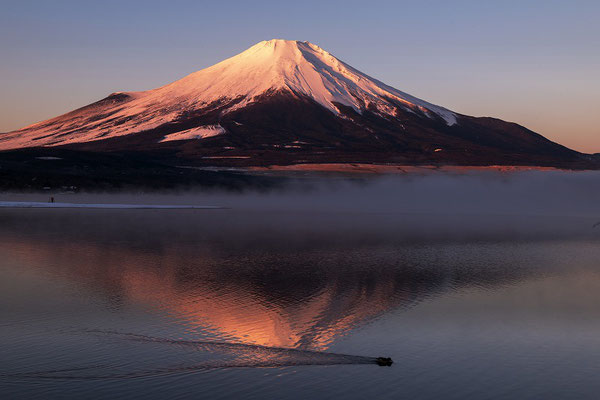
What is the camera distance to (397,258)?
32.4 meters

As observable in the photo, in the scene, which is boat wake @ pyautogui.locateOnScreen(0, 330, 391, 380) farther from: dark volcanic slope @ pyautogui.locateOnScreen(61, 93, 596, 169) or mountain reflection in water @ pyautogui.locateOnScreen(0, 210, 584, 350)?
dark volcanic slope @ pyautogui.locateOnScreen(61, 93, 596, 169)

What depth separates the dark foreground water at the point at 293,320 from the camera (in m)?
13.2

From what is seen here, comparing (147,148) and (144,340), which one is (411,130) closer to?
(147,148)

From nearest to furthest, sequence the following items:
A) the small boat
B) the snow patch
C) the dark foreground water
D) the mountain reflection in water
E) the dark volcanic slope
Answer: the dark foreground water < the small boat < the mountain reflection in water < the dark volcanic slope < the snow patch

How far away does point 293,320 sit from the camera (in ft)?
60.0

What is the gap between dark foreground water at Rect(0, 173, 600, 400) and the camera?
13.2 meters

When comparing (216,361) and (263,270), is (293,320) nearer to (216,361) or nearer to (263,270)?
(216,361)

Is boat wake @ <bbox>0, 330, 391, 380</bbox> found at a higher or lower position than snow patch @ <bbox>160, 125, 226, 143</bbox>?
lower

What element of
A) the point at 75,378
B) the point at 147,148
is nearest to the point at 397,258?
the point at 75,378

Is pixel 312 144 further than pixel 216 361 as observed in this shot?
Yes

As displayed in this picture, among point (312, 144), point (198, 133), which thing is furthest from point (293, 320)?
point (198, 133)

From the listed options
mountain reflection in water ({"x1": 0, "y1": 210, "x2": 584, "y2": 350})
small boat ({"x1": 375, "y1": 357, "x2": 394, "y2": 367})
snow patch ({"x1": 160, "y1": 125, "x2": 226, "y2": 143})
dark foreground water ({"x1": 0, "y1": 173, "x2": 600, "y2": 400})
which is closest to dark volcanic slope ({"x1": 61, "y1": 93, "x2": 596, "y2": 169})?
snow patch ({"x1": 160, "y1": 125, "x2": 226, "y2": 143})

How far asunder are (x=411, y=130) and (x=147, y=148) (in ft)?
232

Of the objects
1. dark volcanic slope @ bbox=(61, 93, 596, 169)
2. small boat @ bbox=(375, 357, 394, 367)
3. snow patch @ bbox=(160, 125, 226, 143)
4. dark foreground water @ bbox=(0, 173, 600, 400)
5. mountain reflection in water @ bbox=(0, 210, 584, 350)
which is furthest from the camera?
snow patch @ bbox=(160, 125, 226, 143)
